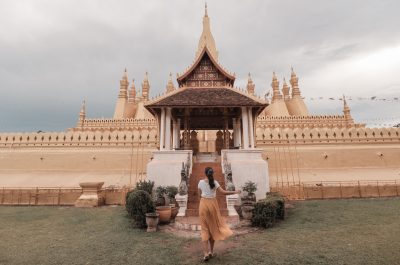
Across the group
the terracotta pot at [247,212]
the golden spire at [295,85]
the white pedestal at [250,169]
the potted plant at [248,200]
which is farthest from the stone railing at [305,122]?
the terracotta pot at [247,212]

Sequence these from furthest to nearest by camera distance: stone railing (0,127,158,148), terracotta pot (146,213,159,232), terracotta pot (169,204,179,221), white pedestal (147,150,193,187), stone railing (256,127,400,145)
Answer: stone railing (0,127,158,148)
stone railing (256,127,400,145)
white pedestal (147,150,193,187)
terracotta pot (169,204,179,221)
terracotta pot (146,213,159,232)

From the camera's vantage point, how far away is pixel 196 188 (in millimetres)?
11242

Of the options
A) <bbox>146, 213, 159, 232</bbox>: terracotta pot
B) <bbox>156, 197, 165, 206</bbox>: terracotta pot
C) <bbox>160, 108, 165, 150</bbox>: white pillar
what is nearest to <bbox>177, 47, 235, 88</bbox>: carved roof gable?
<bbox>160, 108, 165, 150</bbox>: white pillar

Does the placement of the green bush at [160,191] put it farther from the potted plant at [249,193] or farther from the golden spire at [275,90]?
the golden spire at [275,90]

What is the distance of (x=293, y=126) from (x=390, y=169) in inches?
410

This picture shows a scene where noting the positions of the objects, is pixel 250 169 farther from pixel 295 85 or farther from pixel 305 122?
pixel 295 85

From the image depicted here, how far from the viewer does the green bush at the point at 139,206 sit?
8164 mm

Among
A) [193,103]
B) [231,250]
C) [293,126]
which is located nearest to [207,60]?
[193,103]

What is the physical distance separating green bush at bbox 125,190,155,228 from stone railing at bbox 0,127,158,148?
1120 centimetres

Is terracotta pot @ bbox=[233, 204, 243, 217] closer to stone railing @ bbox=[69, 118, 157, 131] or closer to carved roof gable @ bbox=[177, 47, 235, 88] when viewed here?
carved roof gable @ bbox=[177, 47, 235, 88]

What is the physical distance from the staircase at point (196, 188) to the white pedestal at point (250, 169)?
84 centimetres

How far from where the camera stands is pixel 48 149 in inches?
762

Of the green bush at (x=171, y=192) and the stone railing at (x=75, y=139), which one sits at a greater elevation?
the stone railing at (x=75, y=139)

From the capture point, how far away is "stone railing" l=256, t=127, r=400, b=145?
62.7 ft
